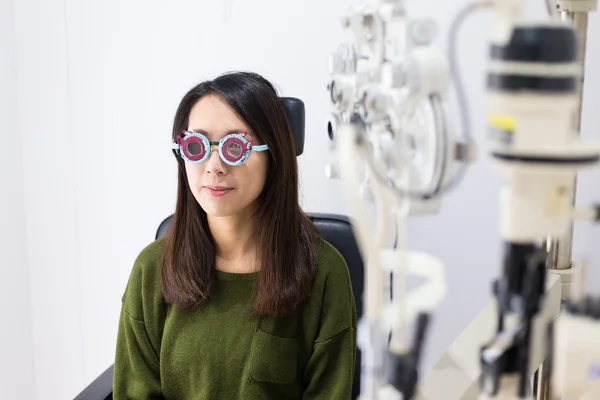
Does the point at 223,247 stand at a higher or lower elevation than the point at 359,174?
lower

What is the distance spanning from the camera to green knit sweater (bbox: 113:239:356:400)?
1.33m

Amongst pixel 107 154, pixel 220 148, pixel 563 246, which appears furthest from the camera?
pixel 107 154

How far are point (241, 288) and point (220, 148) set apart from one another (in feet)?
1.04

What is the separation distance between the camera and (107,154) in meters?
2.05

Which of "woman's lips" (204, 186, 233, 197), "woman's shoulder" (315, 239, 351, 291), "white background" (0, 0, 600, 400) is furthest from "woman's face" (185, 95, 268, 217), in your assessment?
"white background" (0, 0, 600, 400)

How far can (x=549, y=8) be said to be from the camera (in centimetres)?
65

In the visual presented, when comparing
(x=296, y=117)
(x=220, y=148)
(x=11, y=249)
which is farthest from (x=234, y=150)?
(x=11, y=249)

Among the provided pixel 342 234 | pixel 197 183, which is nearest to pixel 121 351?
pixel 197 183

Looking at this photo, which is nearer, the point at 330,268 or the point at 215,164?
the point at 215,164

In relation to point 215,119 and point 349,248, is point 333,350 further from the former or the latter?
point 215,119

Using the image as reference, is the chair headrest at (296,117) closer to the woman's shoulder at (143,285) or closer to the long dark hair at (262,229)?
the long dark hair at (262,229)

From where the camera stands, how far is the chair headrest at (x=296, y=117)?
1.36 meters

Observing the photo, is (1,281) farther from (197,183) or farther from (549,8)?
(549,8)

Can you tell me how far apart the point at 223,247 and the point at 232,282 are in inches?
3.4
